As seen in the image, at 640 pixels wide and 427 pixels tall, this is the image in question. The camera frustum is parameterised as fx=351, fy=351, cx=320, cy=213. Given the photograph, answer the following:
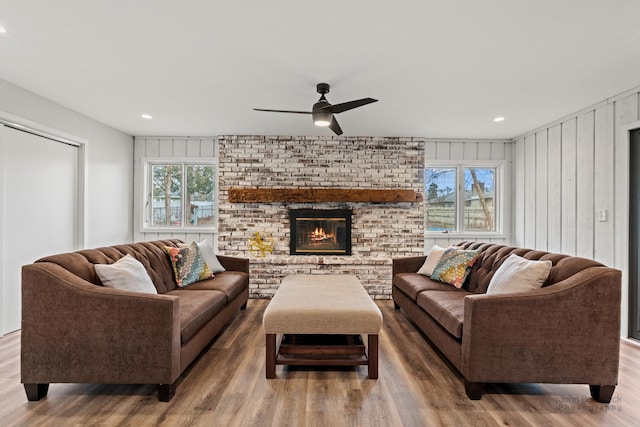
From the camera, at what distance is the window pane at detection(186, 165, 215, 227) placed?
18.2 ft

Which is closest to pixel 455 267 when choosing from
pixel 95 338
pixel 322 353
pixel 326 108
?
pixel 322 353

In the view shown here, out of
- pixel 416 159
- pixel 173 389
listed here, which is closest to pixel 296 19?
pixel 173 389

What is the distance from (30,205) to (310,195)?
319cm

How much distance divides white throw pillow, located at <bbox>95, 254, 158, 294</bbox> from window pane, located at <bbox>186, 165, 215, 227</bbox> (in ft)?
9.72

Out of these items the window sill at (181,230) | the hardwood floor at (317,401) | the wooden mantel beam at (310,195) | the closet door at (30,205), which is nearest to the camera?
the hardwood floor at (317,401)

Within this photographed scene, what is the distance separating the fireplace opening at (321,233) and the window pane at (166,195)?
1.87 metres

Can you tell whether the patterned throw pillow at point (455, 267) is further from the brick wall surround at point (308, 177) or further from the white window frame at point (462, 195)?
the white window frame at point (462, 195)

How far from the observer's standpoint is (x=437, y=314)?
2705 millimetres

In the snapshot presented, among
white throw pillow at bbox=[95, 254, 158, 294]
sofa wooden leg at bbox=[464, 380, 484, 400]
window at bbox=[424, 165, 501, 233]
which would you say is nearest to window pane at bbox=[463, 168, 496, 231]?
window at bbox=[424, 165, 501, 233]

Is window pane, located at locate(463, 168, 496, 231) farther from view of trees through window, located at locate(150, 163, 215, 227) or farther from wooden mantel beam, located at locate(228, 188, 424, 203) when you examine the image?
view of trees through window, located at locate(150, 163, 215, 227)

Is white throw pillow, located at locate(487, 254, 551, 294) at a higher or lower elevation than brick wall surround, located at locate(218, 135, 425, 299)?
lower

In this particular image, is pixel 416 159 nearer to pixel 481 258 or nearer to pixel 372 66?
pixel 481 258

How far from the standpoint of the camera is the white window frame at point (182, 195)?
543cm

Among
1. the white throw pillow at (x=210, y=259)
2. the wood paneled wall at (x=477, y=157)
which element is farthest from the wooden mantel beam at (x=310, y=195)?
the white throw pillow at (x=210, y=259)
